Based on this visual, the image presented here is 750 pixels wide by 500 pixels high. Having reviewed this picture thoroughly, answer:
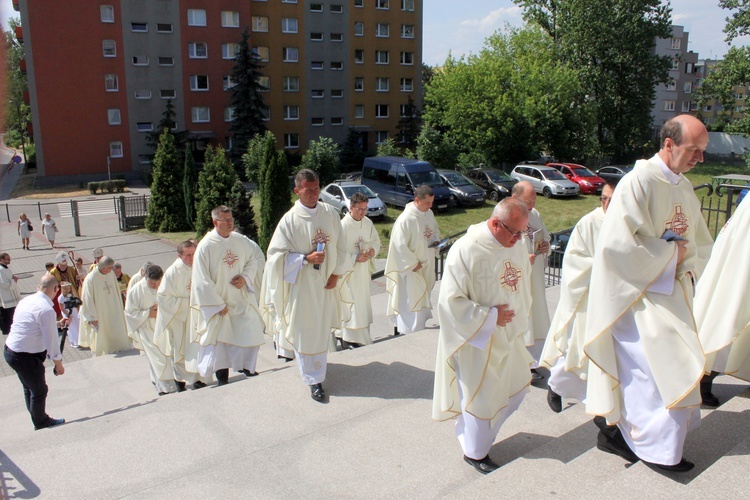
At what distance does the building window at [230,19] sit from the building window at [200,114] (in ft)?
18.5

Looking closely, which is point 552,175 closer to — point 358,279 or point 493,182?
point 493,182

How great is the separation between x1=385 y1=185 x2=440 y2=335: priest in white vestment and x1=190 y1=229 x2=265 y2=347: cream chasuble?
6.65ft

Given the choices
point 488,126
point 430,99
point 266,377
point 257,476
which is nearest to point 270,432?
point 257,476

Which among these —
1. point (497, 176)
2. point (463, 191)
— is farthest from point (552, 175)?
point (463, 191)

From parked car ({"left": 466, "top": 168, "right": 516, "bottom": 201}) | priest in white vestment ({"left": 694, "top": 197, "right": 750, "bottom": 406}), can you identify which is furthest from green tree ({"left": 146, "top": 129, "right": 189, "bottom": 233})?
priest in white vestment ({"left": 694, "top": 197, "right": 750, "bottom": 406})

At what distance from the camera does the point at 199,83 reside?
42062 millimetres

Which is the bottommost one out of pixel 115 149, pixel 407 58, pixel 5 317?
pixel 5 317

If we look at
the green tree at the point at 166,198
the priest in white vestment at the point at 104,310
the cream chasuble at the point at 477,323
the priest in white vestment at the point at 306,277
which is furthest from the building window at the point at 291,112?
the cream chasuble at the point at 477,323

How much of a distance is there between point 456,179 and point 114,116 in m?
24.2

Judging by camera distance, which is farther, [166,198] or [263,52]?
[263,52]

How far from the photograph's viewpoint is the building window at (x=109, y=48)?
38.9m

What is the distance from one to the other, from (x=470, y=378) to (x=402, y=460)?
887 millimetres

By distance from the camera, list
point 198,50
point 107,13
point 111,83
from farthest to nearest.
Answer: point 198,50, point 111,83, point 107,13

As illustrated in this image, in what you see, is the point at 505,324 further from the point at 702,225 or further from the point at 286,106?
the point at 286,106
